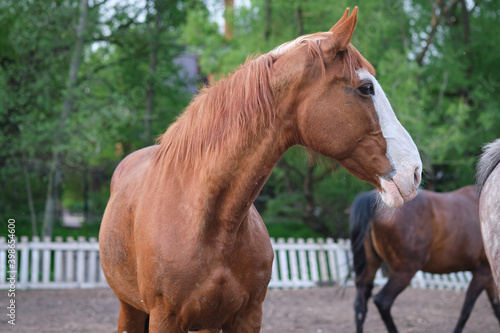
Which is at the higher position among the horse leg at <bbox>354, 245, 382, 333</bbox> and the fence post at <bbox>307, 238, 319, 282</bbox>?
the horse leg at <bbox>354, 245, 382, 333</bbox>

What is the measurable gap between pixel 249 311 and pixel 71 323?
188 inches

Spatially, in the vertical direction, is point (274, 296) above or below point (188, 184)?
below

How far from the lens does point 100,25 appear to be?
10.6m

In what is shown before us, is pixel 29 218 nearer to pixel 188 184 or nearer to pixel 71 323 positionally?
pixel 71 323

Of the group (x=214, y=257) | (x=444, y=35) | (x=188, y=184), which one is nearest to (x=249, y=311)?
(x=214, y=257)

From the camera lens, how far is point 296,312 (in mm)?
7152

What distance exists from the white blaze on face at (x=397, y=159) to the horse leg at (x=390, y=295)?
406 cm

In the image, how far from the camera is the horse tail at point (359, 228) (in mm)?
6062

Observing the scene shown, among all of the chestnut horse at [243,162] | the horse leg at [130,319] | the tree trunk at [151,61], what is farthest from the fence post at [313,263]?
the chestnut horse at [243,162]

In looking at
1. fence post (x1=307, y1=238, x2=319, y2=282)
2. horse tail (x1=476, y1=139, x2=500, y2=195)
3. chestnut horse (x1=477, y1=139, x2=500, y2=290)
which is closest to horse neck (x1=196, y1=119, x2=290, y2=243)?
chestnut horse (x1=477, y1=139, x2=500, y2=290)

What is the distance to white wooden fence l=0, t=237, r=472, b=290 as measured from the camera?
8.41 metres

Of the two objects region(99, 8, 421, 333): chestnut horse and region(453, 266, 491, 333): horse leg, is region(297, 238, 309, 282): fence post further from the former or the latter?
region(99, 8, 421, 333): chestnut horse

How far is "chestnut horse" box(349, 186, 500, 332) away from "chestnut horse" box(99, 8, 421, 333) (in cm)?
383

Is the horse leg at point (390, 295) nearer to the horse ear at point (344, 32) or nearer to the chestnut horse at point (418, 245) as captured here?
the chestnut horse at point (418, 245)
